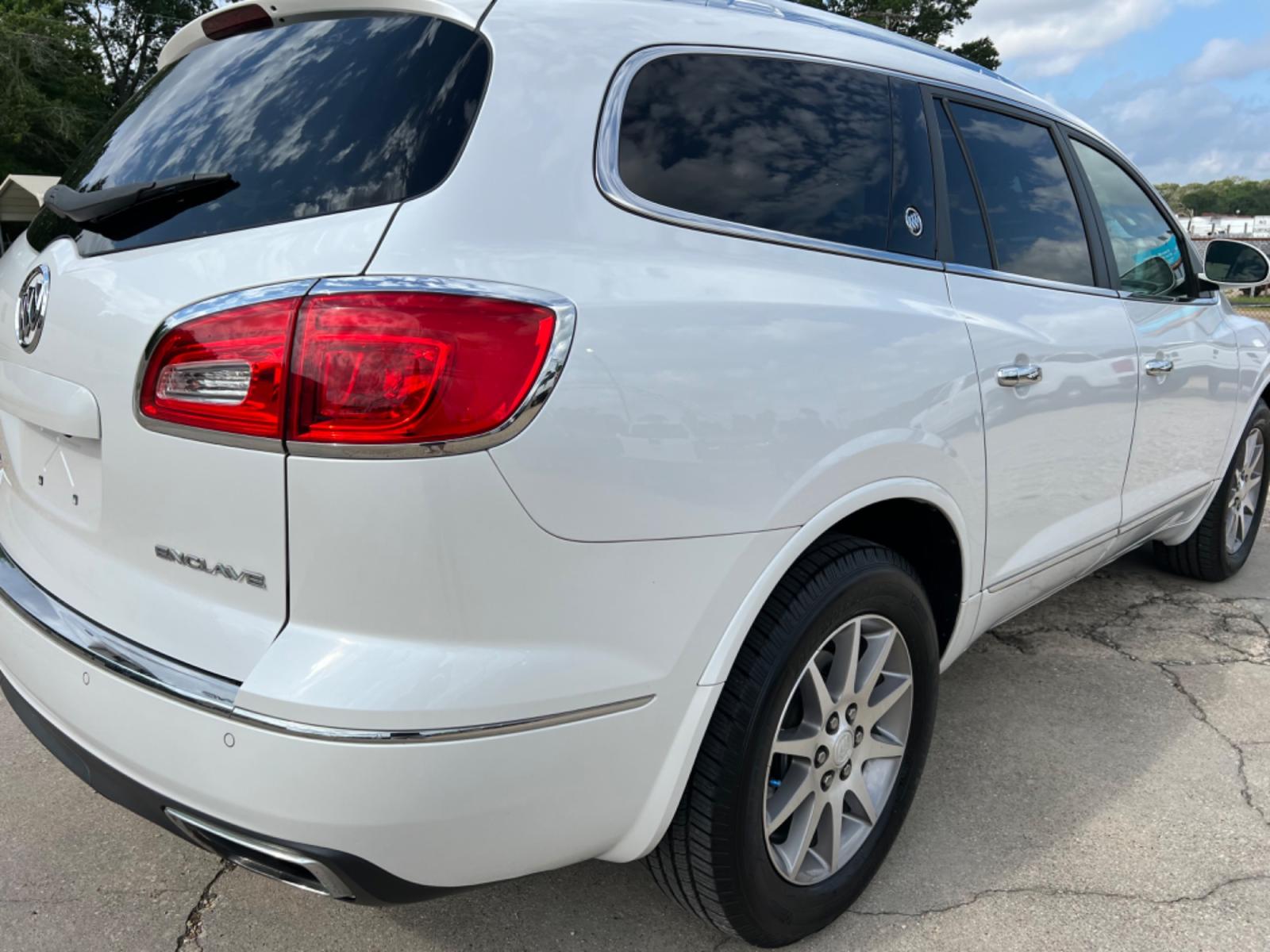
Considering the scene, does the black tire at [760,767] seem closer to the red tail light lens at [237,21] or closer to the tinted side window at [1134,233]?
the red tail light lens at [237,21]

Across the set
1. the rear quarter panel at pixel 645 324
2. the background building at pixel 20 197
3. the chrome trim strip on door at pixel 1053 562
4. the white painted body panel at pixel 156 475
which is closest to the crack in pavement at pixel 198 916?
the white painted body panel at pixel 156 475

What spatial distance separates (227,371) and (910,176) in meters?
1.56

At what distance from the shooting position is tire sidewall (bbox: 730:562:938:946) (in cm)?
179

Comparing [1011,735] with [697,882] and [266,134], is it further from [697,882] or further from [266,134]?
[266,134]

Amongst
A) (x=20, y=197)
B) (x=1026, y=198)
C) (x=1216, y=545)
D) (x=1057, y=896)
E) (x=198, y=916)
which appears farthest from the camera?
(x=20, y=197)

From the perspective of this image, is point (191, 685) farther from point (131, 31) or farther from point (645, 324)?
point (131, 31)

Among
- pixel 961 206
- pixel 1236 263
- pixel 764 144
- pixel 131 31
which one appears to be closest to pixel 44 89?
pixel 131 31

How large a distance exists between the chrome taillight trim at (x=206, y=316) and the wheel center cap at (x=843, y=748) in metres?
1.27

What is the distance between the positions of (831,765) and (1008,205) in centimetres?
153

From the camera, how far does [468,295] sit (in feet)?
4.57

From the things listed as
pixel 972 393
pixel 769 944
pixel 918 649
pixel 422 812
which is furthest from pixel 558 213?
pixel 769 944

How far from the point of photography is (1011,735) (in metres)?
2.95

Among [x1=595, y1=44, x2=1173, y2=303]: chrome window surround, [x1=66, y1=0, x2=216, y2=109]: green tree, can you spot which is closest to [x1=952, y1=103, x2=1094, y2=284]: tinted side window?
[x1=595, y1=44, x2=1173, y2=303]: chrome window surround

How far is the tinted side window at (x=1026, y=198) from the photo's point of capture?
2.53m
